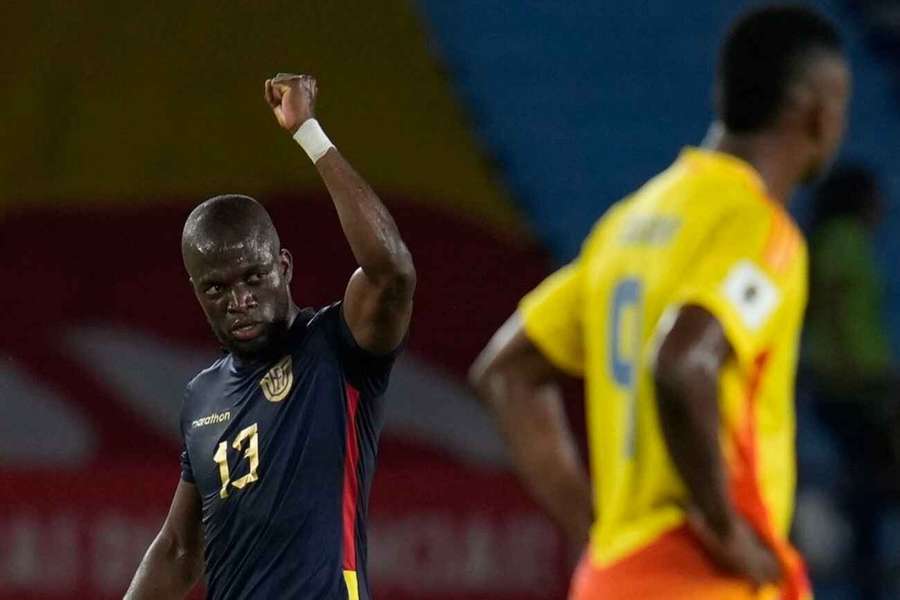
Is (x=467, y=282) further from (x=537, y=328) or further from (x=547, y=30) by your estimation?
(x=537, y=328)

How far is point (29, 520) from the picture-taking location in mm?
8180

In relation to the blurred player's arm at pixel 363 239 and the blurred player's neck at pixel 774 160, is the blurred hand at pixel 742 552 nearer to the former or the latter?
the blurred player's neck at pixel 774 160

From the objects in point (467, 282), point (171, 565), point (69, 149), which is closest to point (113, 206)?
point (69, 149)

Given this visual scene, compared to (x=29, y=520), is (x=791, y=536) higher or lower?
lower

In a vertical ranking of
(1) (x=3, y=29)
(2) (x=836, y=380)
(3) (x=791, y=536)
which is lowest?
(3) (x=791, y=536)

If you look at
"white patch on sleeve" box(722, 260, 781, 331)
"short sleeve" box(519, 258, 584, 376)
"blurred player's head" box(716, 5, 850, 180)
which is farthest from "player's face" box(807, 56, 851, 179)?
"short sleeve" box(519, 258, 584, 376)

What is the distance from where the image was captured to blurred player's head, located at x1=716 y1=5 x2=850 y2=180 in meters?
3.05

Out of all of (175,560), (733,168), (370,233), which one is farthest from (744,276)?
(175,560)

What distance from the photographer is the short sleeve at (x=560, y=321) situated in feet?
10.9

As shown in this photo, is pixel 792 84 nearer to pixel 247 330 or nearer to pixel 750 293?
pixel 750 293

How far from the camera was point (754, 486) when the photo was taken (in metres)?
3.05

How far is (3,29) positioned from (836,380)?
186 inches

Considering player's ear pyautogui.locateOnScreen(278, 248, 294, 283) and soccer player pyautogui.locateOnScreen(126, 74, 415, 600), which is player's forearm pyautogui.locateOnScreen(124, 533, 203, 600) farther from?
player's ear pyautogui.locateOnScreen(278, 248, 294, 283)

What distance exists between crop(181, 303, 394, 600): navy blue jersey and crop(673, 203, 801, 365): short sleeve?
4.18 ft
